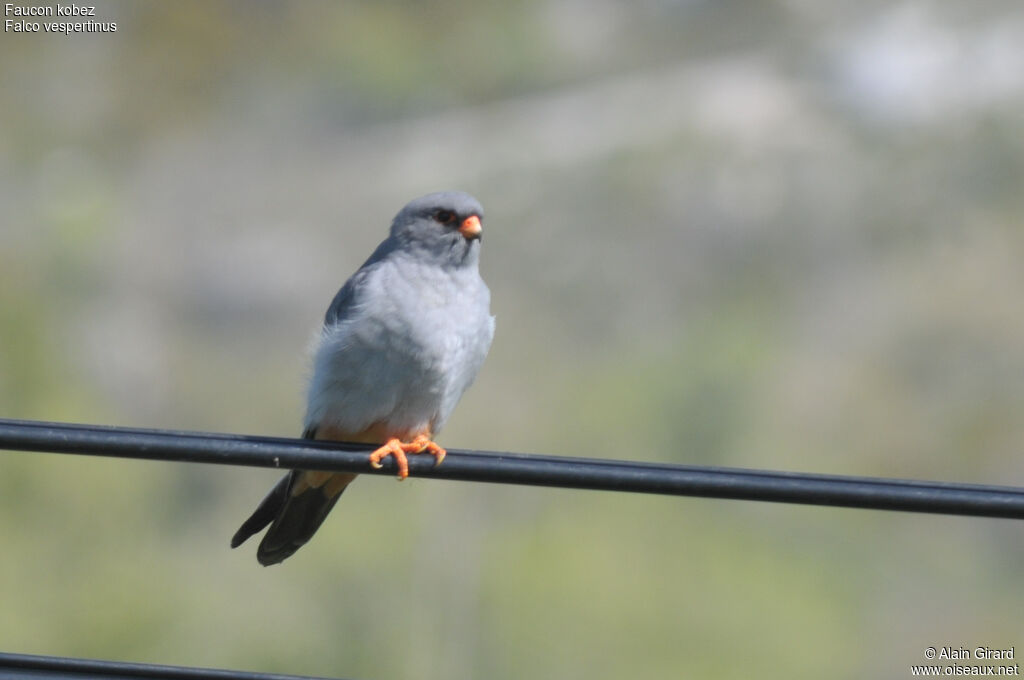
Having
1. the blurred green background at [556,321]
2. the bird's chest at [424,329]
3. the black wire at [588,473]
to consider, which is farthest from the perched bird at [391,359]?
the blurred green background at [556,321]

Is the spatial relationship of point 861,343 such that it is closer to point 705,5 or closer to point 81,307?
point 705,5

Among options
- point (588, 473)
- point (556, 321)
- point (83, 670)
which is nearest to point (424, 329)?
point (588, 473)

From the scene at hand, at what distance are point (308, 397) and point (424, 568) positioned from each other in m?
21.1

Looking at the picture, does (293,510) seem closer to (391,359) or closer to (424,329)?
(391,359)

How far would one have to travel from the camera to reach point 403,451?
464 centimetres

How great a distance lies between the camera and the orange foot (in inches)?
165

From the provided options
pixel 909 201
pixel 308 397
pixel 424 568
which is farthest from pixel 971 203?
pixel 308 397

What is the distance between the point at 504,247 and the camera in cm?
3691

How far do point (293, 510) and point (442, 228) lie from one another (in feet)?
4.43

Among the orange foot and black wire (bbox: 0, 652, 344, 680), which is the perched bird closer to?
the orange foot

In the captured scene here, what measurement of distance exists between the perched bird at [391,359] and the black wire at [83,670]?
58.9 inches

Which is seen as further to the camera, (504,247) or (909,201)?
(909,201)

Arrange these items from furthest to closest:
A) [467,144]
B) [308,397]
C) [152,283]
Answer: [467,144] → [152,283] → [308,397]

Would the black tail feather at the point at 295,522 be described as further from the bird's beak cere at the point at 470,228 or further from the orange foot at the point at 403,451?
the bird's beak cere at the point at 470,228
